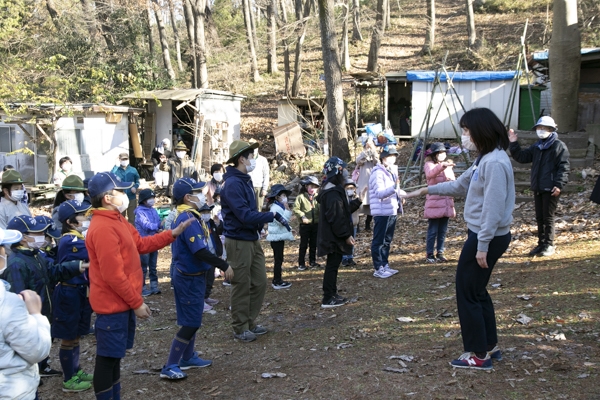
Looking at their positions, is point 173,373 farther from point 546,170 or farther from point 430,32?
point 430,32

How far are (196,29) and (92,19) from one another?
4917 mm

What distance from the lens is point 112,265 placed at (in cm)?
435

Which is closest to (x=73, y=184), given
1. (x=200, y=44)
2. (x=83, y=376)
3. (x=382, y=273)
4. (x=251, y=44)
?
(x=83, y=376)

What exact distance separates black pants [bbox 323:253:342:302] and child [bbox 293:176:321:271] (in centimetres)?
218

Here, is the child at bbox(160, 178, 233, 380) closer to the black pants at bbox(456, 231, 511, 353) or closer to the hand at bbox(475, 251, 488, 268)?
the black pants at bbox(456, 231, 511, 353)

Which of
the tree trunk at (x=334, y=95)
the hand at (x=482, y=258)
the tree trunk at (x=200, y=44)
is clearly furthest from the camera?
the tree trunk at (x=200, y=44)

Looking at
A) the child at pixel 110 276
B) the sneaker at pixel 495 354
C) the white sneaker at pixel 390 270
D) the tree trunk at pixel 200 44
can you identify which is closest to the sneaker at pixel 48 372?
the child at pixel 110 276

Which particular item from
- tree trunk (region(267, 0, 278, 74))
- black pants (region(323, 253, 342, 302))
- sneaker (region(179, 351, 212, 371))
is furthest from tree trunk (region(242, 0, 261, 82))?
sneaker (region(179, 351, 212, 371))

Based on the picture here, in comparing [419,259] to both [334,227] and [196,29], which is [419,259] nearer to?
[334,227]

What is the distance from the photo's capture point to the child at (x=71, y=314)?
5.59 m

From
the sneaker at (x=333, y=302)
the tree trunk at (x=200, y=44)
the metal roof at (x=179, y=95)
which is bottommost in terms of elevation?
the sneaker at (x=333, y=302)

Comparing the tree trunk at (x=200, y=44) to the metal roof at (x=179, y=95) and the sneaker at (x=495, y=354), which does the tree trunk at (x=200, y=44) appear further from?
the sneaker at (x=495, y=354)

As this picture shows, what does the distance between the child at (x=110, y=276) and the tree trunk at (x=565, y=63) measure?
39.7 feet

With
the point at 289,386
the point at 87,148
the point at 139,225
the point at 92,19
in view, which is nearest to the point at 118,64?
the point at 92,19
